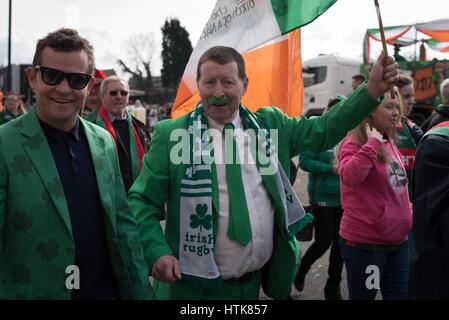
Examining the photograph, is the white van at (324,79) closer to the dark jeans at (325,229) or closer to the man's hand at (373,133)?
the dark jeans at (325,229)

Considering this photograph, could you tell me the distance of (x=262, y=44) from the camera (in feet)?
11.2

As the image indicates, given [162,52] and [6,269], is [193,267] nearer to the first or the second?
[6,269]

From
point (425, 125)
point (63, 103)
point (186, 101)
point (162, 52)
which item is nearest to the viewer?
point (63, 103)

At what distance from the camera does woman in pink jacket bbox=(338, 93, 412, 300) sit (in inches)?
130

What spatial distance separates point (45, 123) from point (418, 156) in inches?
60.8

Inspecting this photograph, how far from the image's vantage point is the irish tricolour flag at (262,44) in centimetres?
310

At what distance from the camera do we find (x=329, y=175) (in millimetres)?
4703

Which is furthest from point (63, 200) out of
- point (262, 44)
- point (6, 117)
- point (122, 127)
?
point (6, 117)

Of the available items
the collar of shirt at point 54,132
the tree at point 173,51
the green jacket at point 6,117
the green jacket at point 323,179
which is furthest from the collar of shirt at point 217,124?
the tree at point 173,51

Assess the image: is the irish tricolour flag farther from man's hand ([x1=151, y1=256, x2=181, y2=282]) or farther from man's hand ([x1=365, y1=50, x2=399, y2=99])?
man's hand ([x1=151, y1=256, x2=181, y2=282])

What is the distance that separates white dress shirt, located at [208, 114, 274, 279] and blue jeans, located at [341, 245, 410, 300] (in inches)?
48.4

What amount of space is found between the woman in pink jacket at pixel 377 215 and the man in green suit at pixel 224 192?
3.42 feet

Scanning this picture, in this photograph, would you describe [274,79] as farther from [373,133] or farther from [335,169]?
[335,169]
